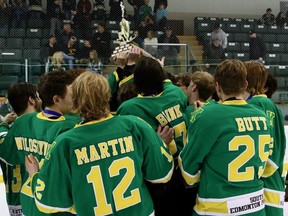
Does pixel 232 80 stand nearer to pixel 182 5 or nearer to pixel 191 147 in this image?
pixel 191 147

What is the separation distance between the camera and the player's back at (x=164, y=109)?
6.98ft

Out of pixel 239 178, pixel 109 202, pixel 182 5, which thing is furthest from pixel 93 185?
pixel 182 5

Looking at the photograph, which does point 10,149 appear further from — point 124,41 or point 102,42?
point 102,42

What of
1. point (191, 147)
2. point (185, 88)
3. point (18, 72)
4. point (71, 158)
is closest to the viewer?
point (71, 158)

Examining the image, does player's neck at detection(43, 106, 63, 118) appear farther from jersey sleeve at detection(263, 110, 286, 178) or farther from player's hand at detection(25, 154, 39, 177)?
jersey sleeve at detection(263, 110, 286, 178)

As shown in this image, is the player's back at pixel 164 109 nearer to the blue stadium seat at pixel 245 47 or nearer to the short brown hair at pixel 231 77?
the short brown hair at pixel 231 77

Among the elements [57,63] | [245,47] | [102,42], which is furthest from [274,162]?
[245,47]

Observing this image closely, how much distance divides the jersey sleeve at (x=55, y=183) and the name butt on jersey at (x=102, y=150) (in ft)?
0.18

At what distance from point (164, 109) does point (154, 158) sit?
44 cm

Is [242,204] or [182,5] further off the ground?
[182,5]

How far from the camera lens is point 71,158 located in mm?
1651

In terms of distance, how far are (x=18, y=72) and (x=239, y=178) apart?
3.36 m

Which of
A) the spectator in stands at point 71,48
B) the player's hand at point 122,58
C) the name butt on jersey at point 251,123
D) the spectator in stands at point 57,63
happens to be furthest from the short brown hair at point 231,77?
the spectator in stands at point 71,48

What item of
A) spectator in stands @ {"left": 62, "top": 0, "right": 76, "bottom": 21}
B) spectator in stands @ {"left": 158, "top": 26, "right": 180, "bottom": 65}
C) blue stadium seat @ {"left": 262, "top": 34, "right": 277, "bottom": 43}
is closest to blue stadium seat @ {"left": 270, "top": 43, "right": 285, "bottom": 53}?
blue stadium seat @ {"left": 262, "top": 34, "right": 277, "bottom": 43}
